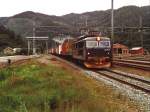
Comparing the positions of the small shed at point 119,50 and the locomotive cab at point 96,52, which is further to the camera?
the small shed at point 119,50

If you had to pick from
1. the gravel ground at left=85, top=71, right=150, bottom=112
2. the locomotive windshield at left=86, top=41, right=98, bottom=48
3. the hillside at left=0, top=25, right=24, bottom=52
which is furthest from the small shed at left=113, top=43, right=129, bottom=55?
the gravel ground at left=85, top=71, right=150, bottom=112

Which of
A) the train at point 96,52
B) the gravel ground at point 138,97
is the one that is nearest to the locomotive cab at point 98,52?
the train at point 96,52

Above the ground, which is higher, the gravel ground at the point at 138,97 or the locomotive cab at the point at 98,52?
the locomotive cab at the point at 98,52

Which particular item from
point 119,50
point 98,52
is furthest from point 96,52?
point 119,50

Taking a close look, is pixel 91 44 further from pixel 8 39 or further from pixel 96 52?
pixel 8 39

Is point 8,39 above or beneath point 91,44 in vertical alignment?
beneath

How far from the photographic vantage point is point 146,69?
106 feet

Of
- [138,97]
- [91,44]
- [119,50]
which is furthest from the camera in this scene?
[119,50]

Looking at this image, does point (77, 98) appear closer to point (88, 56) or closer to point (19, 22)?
point (88, 56)

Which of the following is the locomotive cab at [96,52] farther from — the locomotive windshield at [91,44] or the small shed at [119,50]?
the small shed at [119,50]

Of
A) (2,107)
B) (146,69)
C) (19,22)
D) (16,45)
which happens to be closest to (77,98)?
(2,107)

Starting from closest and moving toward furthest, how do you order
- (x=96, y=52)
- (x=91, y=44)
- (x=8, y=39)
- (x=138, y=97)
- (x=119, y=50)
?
(x=138, y=97) → (x=96, y=52) → (x=91, y=44) → (x=119, y=50) → (x=8, y=39)

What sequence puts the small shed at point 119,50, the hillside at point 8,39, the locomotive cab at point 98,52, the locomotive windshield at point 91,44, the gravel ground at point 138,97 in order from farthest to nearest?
the hillside at point 8,39 < the small shed at point 119,50 < the locomotive windshield at point 91,44 < the locomotive cab at point 98,52 < the gravel ground at point 138,97

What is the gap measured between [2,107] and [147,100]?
6.44m
